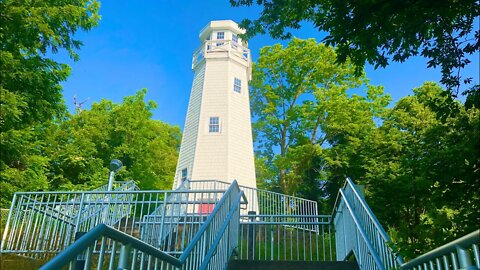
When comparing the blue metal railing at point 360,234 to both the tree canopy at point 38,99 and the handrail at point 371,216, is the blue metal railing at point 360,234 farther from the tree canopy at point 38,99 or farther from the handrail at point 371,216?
the tree canopy at point 38,99

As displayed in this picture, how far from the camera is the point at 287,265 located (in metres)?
5.29

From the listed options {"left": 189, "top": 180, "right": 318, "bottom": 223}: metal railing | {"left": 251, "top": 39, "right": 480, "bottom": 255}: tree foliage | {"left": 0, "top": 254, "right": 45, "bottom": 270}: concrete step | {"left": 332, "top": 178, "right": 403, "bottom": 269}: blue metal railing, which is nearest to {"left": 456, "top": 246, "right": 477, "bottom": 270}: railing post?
{"left": 332, "top": 178, "right": 403, "bottom": 269}: blue metal railing

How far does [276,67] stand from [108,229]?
22.2 m

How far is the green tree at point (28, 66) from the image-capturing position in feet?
31.4

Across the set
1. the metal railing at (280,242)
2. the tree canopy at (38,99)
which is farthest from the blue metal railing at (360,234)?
the tree canopy at (38,99)

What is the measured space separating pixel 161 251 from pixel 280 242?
9190 millimetres

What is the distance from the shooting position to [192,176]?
623 inches

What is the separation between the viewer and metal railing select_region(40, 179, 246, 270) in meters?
1.69

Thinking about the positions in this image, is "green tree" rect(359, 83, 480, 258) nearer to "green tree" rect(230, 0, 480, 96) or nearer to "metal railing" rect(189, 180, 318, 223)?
"green tree" rect(230, 0, 480, 96)

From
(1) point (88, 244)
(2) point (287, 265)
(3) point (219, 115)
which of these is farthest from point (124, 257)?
(3) point (219, 115)

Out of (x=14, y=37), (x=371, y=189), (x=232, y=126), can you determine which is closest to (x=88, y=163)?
(x=232, y=126)

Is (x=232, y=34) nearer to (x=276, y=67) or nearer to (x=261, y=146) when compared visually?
(x=276, y=67)

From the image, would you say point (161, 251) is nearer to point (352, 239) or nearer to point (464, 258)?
point (464, 258)

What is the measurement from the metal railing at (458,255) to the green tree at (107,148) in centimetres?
1711
